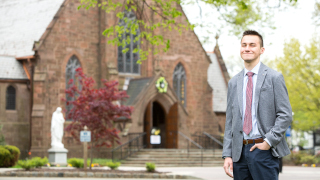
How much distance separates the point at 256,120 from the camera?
4629 mm

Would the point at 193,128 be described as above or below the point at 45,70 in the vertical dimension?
below

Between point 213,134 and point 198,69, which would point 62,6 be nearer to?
point 198,69

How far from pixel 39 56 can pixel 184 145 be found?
10038 mm

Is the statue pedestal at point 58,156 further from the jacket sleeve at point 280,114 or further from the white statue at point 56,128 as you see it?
the jacket sleeve at point 280,114

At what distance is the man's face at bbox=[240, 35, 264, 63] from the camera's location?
4.77 m

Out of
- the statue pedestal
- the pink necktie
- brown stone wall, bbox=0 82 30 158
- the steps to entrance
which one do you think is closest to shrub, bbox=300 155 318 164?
the steps to entrance

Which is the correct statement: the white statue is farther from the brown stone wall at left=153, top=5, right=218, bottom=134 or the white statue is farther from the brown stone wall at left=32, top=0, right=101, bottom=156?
the brown stone wall at left=153, top=5, right=218, bottom=134

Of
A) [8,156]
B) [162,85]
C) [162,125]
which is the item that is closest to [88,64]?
[162,85]

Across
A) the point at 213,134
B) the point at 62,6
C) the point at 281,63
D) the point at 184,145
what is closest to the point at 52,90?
the point at 62,6

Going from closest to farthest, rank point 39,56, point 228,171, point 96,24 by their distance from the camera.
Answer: point 228,171 < point 39,56 < point 96,24

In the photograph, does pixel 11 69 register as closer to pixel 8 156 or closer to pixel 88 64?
pixel 88 64

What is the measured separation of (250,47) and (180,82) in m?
29.7

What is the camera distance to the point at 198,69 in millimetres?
34938

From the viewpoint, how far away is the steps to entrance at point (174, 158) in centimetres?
2623
